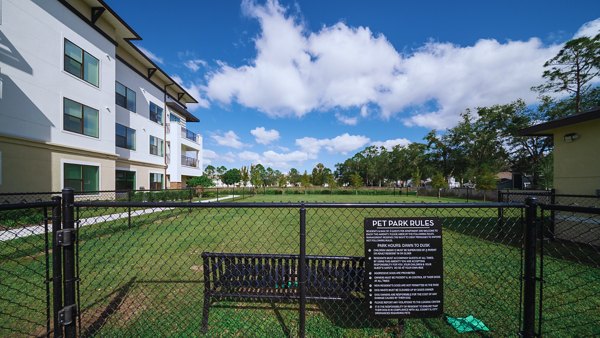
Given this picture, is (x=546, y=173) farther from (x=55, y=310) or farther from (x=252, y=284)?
(x=55, y=310)

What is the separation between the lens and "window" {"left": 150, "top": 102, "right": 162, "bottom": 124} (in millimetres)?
21553

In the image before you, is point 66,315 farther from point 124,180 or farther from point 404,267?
point 124,180

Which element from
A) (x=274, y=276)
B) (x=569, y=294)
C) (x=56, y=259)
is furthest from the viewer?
(x=569, y=294)

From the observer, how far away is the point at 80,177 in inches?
506

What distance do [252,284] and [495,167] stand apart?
1836 inches

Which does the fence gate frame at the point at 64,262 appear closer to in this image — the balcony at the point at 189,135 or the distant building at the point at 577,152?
the distant building at the point at 577,152

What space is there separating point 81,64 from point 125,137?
6.08 metres

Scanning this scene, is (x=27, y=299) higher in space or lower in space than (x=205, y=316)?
lower

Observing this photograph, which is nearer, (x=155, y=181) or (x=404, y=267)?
(x=404, y=267)

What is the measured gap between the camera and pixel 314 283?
3.06 m

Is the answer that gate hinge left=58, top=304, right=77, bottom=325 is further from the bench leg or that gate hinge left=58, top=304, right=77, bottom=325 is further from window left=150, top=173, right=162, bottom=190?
window left=150, top=173, right=162, bottom=190

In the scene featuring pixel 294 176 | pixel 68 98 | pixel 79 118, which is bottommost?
pixel 294 176

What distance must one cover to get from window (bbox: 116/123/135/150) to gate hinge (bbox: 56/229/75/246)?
729 inches

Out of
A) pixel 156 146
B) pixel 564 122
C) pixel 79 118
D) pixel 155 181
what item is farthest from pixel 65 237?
pixel 156 146
